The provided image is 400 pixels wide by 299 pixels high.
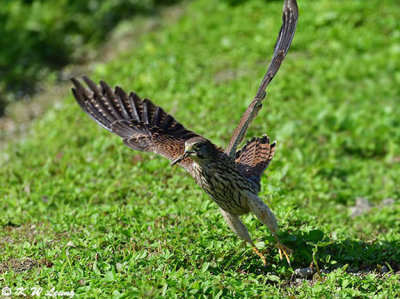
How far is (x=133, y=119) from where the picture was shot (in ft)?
21.0

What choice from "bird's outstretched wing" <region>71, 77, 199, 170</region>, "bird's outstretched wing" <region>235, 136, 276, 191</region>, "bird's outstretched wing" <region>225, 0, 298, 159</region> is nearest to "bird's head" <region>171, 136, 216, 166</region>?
"bird's outstretched wing" <region>225, 0, 298, 159</region>

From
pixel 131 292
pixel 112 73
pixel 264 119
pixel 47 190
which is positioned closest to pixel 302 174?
pixel 264 119

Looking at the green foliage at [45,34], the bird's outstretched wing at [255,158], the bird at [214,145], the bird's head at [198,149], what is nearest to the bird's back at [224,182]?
the bird at [214,145]

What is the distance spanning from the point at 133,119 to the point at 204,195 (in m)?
1.16

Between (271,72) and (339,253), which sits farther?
(339,253)

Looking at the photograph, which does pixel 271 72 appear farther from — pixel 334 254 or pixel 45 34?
pixel 45 34

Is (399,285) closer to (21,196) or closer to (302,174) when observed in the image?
(302,174)

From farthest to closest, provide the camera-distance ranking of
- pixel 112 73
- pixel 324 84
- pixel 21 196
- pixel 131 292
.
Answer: pixel 112 73, pixel 324 84, pixel 21 196, pixel 131 292

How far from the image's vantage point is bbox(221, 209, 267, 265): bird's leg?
5.27 m

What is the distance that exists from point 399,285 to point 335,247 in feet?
2.88

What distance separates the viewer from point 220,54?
1066 cm

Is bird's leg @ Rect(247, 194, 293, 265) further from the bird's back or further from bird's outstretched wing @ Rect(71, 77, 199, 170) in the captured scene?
bird's outstretched wing @ Rect(71, 77, 199, 170)

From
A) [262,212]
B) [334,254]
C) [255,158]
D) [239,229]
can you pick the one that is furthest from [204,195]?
[334,254]

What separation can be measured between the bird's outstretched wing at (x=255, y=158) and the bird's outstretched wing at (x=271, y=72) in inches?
21.3
